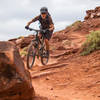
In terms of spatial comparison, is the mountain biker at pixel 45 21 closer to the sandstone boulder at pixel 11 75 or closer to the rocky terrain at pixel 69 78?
the rocky terrain at pixel 69 78

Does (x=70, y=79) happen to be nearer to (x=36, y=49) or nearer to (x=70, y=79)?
(x=70, y=79)

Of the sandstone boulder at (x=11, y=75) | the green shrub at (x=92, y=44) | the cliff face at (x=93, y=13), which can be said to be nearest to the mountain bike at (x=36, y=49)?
the sandstone boulder at (x=11, y=75)

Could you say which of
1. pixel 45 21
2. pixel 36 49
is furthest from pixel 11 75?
pixel 45 21

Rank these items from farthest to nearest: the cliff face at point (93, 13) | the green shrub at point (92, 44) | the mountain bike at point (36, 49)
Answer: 1. the cliff face at point (93, 13)
2. the green shrub at point (92, 44)
3. the mountain bike at point (36, 49)

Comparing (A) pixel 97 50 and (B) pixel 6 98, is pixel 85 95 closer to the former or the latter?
(B) pixel 6 98

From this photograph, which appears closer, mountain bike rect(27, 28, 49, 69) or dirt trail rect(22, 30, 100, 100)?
dirt trail rect(22, 30, 100, 100)

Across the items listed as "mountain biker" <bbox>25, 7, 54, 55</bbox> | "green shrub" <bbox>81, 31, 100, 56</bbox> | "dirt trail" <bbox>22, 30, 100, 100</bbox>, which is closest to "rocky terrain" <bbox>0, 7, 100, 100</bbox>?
"dirt trail" <bbox>22, 30, 100, 100</bbox>

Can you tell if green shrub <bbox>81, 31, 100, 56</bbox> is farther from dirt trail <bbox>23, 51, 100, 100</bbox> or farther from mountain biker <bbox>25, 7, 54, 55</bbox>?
mountain biker <bbox>25, 7, 54, 55</bbox>

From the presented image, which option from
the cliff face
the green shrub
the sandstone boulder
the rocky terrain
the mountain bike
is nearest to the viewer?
the sandstone boulder

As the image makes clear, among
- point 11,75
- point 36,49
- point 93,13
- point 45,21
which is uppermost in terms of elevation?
point 93,13

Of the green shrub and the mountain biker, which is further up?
the mountain biker

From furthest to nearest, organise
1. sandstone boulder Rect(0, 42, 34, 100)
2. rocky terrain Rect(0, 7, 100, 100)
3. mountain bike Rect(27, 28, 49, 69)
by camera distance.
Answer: mountain bike Rect(27, 28, 49, 69) < rocky terrain Rect(0, 7, 100, 100) < sandstone boulder Rect(0, 42, 34, 100)

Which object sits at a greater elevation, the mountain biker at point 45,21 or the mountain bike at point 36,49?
the mountain biker at point 45,21

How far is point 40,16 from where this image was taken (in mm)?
7332
